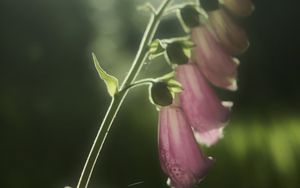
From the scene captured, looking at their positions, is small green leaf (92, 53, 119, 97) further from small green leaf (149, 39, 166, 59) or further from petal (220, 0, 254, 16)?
petal (220, 0, 254, 16)

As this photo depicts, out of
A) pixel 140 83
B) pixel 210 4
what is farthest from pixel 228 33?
pixel 140 83

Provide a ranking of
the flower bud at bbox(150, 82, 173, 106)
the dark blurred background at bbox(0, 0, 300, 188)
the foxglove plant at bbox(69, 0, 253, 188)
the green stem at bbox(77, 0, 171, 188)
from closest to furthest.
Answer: the green stem at bbox(77, 0, 171, 188) < the foxglove plant at bbox(69, 0, 253, 188) < the flower bud at bbox(150, 82, 173, 106) < the dark blurred background at bbox(0, 0, 300, 188)

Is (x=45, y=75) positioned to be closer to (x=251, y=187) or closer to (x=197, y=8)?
(x=251, y=187)

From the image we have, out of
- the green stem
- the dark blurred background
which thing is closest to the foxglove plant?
the green stem

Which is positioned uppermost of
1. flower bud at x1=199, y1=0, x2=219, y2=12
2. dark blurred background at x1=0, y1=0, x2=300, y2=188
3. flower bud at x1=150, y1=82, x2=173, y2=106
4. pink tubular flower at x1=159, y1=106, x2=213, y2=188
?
flower bud at x1=199, y1=0, x2=219, y2=12

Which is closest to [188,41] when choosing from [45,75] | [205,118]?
[205,118]

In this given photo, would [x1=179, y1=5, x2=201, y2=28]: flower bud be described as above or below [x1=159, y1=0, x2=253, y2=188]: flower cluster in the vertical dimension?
above

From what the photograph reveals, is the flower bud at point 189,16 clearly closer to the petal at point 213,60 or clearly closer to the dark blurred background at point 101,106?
the petal at point 213,60

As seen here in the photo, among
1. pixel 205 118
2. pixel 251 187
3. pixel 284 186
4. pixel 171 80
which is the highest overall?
pixel 171 80
